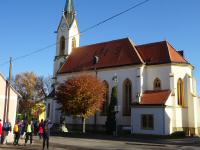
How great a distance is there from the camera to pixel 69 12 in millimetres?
55688

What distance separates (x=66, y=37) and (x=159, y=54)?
19310 mm

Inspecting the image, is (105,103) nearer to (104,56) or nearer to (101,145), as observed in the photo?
(104,56)

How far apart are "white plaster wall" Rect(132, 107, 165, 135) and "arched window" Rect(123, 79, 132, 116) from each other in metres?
4.09

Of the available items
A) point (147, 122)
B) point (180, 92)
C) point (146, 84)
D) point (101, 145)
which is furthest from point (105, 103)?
point (101, 145)

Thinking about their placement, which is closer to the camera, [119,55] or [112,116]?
[112,116]

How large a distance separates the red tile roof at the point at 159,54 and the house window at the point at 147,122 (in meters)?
8.04

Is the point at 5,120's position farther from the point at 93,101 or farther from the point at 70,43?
the point at 70,43

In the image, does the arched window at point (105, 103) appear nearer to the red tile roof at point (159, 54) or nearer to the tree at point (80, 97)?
the tree at point (80, 97)

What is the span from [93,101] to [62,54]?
1806cm

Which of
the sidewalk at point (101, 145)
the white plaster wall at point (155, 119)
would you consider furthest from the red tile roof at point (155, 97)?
the sidewalk at point (101, 145)

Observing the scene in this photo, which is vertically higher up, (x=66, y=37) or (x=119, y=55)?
(x=66, y=37)

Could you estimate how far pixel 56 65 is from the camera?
5456 centimetres

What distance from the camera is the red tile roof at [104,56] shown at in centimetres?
4316

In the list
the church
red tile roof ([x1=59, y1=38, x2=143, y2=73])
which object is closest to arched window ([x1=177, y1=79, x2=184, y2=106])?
the church
